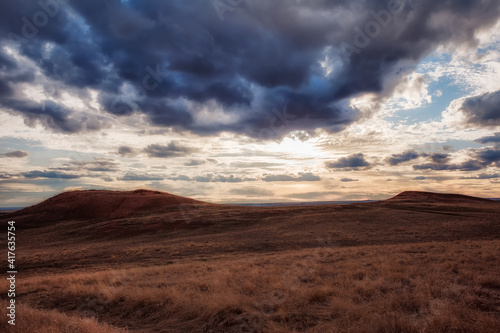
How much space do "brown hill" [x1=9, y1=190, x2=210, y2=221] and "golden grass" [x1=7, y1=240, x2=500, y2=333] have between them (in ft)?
130

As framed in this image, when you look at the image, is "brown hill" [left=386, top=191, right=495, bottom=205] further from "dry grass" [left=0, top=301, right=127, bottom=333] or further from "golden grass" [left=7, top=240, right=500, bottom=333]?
"dry grass" [left=0, top=301, right=127, bottom=333]

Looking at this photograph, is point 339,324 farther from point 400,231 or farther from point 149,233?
point 149,233

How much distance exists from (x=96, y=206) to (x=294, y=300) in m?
54.7

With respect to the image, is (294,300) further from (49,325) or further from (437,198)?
(437,198)

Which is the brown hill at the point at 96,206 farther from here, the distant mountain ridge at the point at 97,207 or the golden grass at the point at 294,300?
the golden grass at the point at 294,300

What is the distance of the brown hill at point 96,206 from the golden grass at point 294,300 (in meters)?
39.6

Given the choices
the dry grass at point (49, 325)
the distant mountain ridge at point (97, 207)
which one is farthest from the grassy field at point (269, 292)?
the distant mountain ridge at point (97, 207)

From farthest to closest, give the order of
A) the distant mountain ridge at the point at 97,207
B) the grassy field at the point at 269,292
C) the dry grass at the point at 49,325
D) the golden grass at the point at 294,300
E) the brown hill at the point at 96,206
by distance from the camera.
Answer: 1. the brown hill at the point at 96,206
2. the distant mountain ridge at the point at 97,207
3. the grassy field at the point at 269,292
4. the golden grass at the point at 294,300
5. the dry grass at the point at 49,325

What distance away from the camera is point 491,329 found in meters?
5.46

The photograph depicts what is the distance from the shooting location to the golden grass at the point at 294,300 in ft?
21.0

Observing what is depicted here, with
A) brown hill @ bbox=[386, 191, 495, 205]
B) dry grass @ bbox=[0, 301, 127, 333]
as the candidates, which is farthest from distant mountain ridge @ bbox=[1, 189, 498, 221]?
dry grass @ bbox=[0, 301, 127, 333]

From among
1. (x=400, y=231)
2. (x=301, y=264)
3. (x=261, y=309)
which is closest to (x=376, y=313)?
(x=261, y=309)

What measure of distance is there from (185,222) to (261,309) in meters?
33.1

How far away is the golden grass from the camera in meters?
6.41
